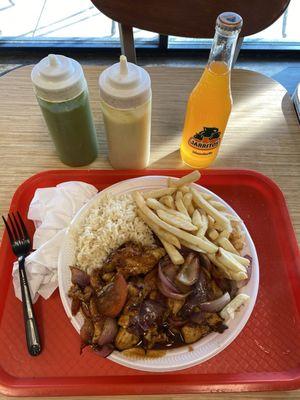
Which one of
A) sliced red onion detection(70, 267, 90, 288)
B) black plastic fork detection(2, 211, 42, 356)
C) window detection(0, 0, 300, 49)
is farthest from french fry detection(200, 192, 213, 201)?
window detection(0, 0, 300, 49)

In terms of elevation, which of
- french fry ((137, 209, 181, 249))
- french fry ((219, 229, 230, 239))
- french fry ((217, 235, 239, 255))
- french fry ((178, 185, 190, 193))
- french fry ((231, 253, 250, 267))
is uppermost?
french fry ((178, 185, 190, 193))

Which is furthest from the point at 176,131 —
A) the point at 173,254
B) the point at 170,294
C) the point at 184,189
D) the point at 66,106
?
the point at 170,294

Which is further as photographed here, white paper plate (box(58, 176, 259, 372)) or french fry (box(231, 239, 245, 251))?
french fry (box(231, 239, 245, 251))

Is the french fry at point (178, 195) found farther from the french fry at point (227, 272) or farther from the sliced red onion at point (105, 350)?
the sliced red onion at point (105, 350)

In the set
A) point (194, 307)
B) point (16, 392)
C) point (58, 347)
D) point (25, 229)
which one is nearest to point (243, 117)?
point (194, 307)

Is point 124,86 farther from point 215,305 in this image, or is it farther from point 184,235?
point 215,305

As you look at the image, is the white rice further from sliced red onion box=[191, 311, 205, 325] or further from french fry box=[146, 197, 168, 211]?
sliced red onion box=[191, 311, 205, 325]

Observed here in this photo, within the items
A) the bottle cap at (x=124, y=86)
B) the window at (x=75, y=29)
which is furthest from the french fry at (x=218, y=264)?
the window at (x=75, y=29)
